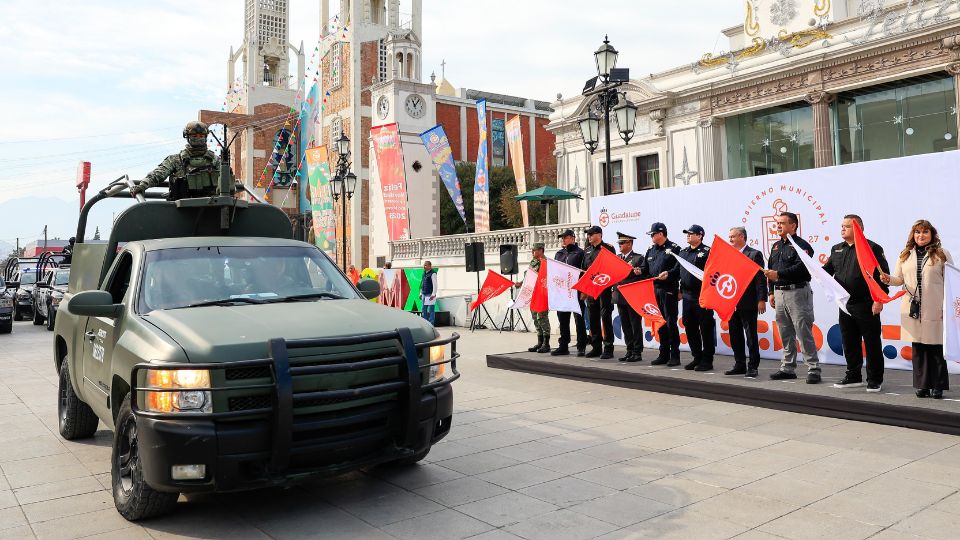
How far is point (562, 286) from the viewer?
36.5 feet

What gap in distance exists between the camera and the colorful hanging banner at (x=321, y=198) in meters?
31.9

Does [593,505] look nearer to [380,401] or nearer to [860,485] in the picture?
[380,401]

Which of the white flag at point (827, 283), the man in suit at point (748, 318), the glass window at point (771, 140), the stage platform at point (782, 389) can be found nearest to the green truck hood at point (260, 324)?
the stage platform at point (782, 389)

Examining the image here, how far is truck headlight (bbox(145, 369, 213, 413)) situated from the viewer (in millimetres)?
3771

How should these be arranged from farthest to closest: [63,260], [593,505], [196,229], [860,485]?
1. [63,260]
2. [196,229]
3. [860,485]
4. [593,505]

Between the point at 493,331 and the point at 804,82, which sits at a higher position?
the point at 804,82

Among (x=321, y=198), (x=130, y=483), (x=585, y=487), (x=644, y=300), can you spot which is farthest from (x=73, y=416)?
(x=321, y=198)

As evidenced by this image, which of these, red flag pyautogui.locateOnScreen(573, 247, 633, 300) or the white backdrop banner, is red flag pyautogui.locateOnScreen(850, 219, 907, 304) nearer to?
A: the white backdrop banner

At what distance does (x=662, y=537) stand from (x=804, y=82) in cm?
2343

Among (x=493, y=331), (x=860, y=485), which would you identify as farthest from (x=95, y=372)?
(x=493, y=331)

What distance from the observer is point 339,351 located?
4.05 m

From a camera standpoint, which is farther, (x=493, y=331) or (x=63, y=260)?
(x=63, y=260)

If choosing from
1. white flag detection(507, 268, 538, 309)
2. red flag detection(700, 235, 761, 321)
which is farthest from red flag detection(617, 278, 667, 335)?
white flag detection(507, 268, 538, 309)

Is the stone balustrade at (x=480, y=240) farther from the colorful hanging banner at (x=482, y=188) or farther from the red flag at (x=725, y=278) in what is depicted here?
the red flag at (x=725, y=278)
